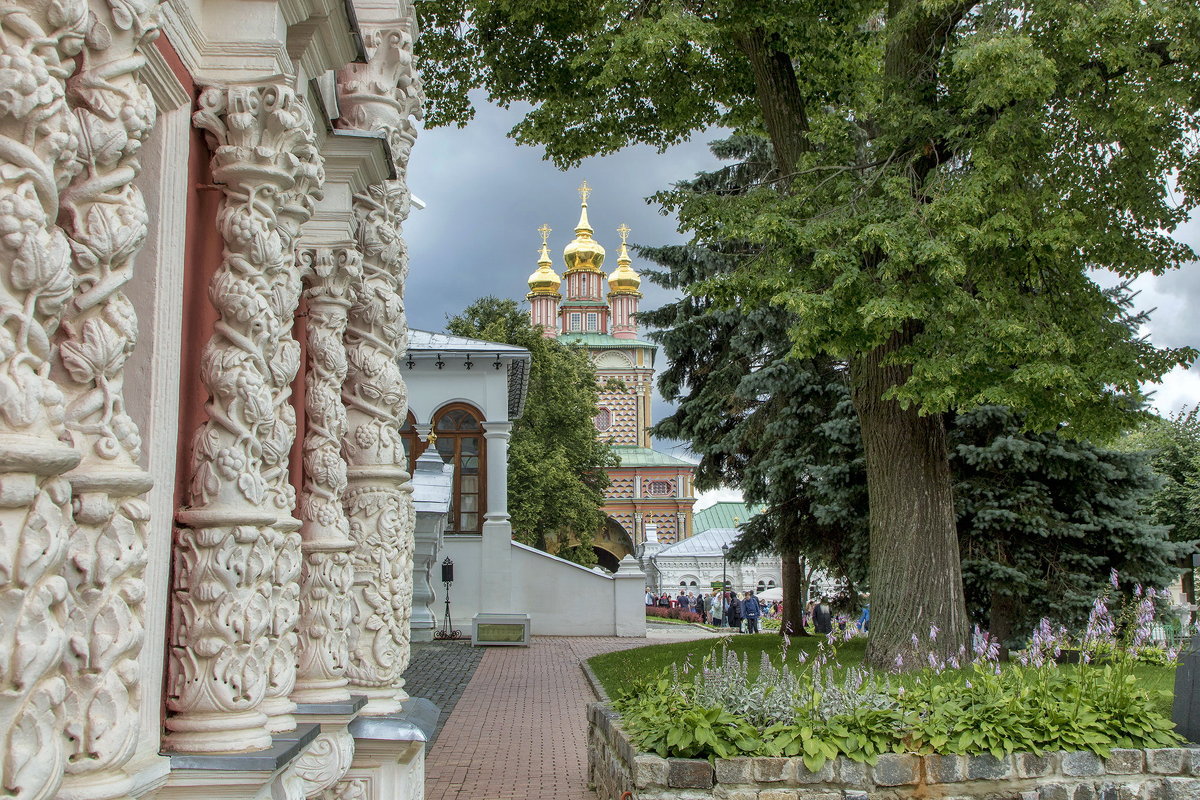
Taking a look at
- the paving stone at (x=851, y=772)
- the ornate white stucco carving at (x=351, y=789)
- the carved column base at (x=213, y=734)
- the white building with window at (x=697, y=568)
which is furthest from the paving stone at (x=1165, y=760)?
the white building with window at (x=697, y=568)

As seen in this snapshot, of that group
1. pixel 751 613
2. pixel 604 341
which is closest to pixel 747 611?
pixel 751 613

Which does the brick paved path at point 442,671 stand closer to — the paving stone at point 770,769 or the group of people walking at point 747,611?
the paving stone at point 770,769

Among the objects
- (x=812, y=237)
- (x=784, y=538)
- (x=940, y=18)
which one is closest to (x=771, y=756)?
(x=812, y=237)

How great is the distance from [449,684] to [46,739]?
13.8 meters

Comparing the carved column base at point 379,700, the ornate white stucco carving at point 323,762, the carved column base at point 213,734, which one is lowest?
the ornate white stucco carving at point 323,762

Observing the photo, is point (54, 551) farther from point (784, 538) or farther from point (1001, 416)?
point (784, 538)

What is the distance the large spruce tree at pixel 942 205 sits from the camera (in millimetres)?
10055

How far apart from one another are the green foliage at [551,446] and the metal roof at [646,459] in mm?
31465

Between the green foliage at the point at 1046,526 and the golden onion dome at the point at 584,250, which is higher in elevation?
the golden onion dome at the point at 584,250

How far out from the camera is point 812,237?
10.6m

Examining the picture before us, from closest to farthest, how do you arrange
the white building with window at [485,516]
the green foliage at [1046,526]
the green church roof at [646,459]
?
1. the green foliage at [1046,526]
2. the white building with window at [485,516]
3. the green church roof at [646,459]

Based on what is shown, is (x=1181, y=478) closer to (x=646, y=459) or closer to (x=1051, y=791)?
(x=1051, y=791)

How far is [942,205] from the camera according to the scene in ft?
33.3

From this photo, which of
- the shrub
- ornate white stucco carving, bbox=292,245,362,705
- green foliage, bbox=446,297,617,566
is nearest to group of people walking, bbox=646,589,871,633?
green foliage, bbox=446,297,617,566
